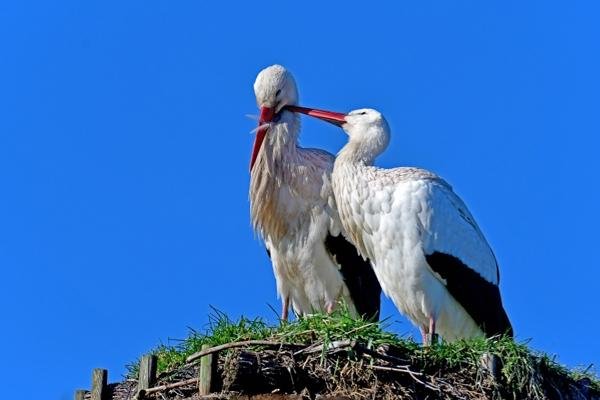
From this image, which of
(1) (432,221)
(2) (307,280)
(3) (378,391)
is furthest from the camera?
(2) (307,280)

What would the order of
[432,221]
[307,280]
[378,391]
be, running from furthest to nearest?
[307,280] → [432,221] → [378,391]

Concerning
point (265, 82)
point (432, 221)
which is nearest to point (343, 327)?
point (432, 221)

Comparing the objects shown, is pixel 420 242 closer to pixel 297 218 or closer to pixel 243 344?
pixel 297 218

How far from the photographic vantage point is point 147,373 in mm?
8008

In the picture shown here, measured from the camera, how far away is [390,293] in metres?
9.34

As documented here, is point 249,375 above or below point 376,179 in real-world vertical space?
below

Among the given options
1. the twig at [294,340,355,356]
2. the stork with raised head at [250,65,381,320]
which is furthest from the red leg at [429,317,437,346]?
the twig at [294,340,355,356]

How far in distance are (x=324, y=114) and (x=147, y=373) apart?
2.68 meters

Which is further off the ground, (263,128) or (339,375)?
(263,128)

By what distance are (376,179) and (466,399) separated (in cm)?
203

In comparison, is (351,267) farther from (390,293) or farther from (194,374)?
(194,374)

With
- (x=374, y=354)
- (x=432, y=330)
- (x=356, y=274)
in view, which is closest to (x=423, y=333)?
(x=432, y=330)

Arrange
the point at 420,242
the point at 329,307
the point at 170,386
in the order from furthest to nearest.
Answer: the point at 329,307 < the point at 420,242 < the point at 170,386

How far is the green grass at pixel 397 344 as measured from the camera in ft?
25.6
